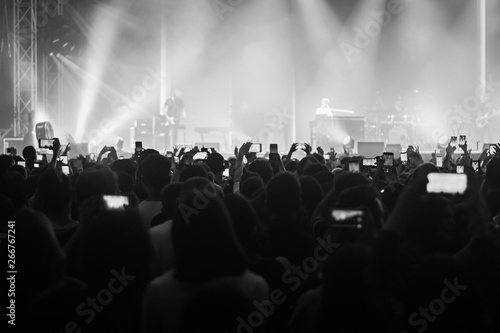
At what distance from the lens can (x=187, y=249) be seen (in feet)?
8.34

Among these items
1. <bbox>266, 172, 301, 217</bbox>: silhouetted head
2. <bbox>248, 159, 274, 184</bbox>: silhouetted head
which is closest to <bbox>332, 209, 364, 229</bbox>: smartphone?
<bbox>266, 172, 301, 217</bbox>: silhouetted head

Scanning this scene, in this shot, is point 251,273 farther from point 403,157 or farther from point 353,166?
point 403,157

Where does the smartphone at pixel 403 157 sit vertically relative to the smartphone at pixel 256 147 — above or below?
below

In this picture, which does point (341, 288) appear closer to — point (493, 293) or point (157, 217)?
point (493, 293)

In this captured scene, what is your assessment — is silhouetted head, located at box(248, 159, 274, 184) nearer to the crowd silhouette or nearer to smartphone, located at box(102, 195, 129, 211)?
the crowd silhouette

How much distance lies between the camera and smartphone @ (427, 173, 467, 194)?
9.25ft

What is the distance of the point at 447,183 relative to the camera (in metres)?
2.85

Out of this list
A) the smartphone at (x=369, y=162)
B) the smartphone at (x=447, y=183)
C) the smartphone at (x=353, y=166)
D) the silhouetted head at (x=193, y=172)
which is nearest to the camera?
the smartphone at (x=447, y=183)

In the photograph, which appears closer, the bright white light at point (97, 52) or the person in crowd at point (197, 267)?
the person in crowd at point (197, 267)

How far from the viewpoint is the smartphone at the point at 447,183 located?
282 cm

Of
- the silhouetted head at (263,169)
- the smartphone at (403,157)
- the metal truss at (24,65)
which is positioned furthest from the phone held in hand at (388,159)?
the metal truss at (24,65)

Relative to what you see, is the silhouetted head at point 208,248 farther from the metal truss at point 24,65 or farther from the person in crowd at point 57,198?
the metal truss at point 24,65

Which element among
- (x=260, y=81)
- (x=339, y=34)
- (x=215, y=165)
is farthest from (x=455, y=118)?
(x=215, y=165)

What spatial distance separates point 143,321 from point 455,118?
70.6 ft
